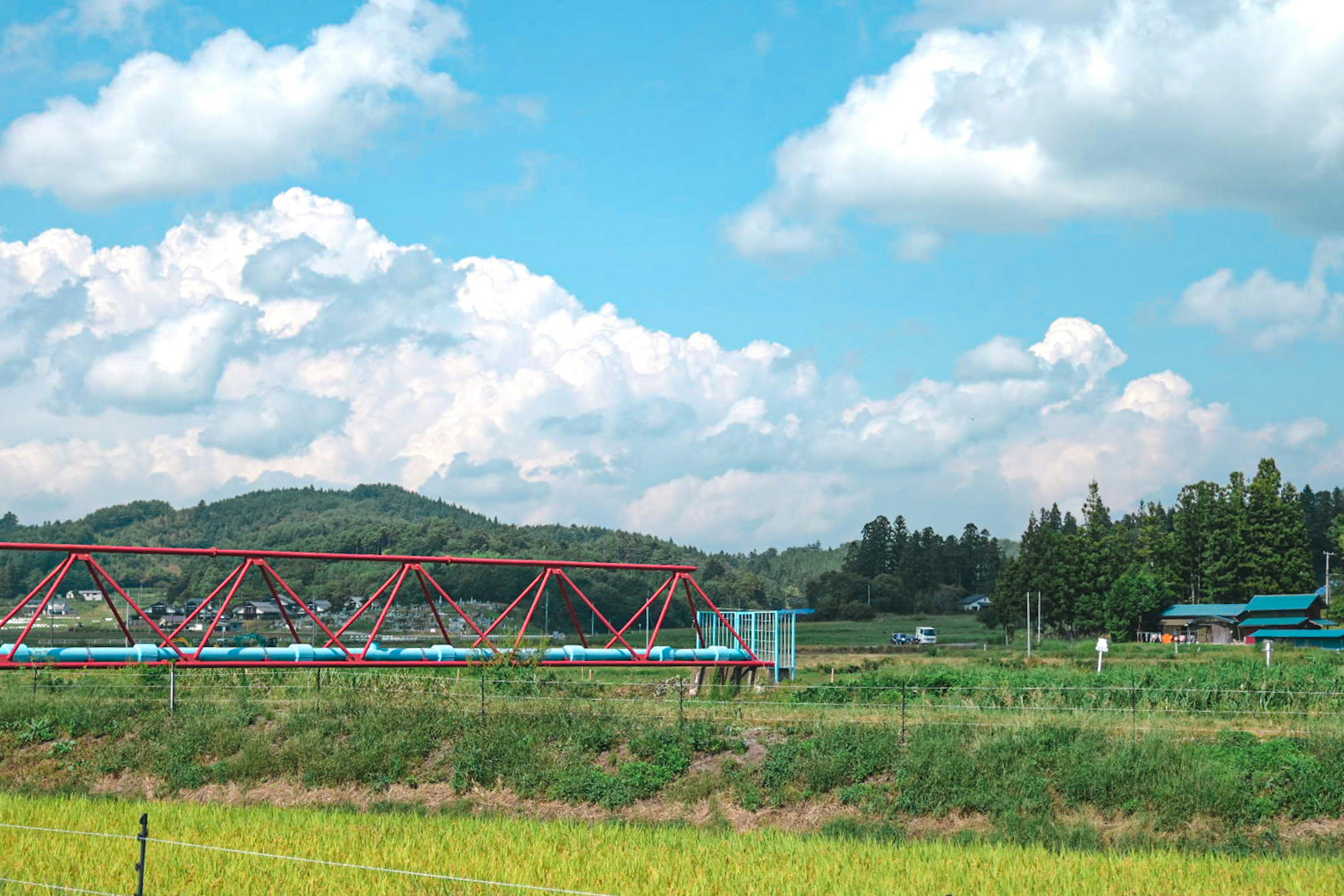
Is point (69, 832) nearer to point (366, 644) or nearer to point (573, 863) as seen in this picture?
point (573, 863)

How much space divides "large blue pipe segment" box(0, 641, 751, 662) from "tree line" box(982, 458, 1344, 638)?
85633 millimetres

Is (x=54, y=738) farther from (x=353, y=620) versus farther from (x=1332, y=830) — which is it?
(x=1332, y=830)

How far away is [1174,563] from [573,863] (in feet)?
373

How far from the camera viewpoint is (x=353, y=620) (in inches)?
1326

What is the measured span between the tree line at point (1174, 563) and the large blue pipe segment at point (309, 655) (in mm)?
85633

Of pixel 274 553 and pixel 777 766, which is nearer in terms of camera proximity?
pixel 777 766

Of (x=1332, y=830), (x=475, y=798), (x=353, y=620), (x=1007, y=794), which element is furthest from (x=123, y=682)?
(x=1332, y=830)

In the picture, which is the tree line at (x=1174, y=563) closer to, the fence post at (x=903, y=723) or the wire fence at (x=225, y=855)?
the fence post at (x=903, y=723)

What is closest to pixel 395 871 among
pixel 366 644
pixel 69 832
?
pixel 69 832

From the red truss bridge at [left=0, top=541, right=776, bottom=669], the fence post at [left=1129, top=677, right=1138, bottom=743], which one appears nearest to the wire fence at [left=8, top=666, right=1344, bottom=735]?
the fence post at [left=1129, top=677, right=1138, bottom=743]

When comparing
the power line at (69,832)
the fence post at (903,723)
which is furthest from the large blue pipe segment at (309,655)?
the power line at (69,832)

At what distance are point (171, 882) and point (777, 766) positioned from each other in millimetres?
13753

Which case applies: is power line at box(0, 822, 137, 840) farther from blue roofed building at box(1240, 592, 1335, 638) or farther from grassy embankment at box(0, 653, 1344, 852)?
blue roofed building at box(1240, 592, 1335, 638)

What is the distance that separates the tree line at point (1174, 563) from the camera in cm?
11256
